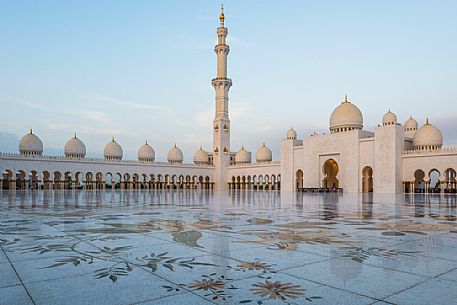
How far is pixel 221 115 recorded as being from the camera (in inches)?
1580

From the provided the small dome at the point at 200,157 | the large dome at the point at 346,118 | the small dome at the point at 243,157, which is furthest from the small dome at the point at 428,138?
the small dome at the point at 200,157

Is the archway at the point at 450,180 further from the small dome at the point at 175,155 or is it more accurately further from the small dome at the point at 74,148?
the small dome at the point at 74,148

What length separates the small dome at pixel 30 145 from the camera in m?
33.9

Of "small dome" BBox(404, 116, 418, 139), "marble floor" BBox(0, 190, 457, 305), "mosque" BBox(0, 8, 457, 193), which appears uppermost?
"small dome" BBox(404, 116, 418, 139)

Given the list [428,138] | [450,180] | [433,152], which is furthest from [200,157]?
[433,152]

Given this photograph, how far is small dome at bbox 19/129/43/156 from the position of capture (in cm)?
3394

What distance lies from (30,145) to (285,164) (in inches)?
930

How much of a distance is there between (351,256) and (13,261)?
8.46ft

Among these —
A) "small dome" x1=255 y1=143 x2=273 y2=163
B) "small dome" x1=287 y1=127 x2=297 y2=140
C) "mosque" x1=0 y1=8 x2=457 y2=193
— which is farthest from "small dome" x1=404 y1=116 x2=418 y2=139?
"small dome" x1=255 y1=143 x2=273 y2=163

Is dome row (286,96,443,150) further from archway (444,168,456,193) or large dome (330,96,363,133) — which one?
archway (444,168,456,193)

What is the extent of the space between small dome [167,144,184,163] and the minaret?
475 centimetres

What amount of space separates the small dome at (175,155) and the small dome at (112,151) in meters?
7.02

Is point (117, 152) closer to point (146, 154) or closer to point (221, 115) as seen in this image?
point (146, 154)

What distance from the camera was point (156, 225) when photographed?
500 centimetres
